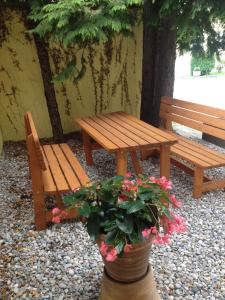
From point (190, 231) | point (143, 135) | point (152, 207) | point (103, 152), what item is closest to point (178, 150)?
point (143, 135)

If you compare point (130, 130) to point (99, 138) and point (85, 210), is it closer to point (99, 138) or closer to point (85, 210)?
point (99, 138)

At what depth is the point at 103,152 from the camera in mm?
4859

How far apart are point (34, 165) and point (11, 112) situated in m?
2.77

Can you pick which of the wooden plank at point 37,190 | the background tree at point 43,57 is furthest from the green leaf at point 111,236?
the background tree at point 43,57

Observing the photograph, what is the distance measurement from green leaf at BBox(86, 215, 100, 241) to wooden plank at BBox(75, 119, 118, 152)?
1.20 meters

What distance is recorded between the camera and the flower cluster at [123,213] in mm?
1568

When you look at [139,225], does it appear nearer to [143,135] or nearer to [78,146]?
[143,135]

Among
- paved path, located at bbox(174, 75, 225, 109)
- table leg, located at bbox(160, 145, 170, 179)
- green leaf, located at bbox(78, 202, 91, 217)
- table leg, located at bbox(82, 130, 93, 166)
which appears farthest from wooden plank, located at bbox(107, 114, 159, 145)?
paved path, located at bbox(174, 75, 225, 109)

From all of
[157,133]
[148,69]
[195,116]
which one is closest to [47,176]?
[157,133]

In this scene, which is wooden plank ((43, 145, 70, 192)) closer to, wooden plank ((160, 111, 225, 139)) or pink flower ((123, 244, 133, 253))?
pink flower ((123, 244, 133, 253))

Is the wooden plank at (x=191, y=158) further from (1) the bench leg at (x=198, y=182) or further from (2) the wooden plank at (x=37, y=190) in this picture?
(2) the wooden plank at (x=37, y=190)

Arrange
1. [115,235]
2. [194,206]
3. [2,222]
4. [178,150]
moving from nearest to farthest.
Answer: [115,235] < [2,222] < [194,206] < [178,150]

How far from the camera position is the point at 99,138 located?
3.16 metres

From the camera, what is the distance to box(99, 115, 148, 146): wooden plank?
9.81ft
